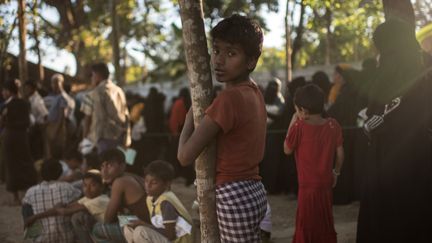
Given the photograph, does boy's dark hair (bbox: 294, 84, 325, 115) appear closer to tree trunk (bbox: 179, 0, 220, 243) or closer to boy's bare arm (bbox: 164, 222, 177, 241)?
Result: boy's bare arm (bbox: 164, 222, 177, 241)

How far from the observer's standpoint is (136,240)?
17.5 feet

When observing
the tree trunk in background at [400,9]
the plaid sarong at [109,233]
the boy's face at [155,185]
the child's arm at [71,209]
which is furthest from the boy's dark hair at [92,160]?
the tree trunk in background at [400,9]

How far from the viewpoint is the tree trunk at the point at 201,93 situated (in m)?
3.24

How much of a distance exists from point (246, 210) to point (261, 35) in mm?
841

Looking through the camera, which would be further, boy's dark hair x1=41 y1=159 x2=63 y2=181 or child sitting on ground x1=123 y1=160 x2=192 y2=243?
boy's dark hair x1=41 y1=159 x2=63 y2=181

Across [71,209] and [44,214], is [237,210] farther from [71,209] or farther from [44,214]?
[44,214]

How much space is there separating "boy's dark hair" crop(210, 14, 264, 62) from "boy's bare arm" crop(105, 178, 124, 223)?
9.33ft

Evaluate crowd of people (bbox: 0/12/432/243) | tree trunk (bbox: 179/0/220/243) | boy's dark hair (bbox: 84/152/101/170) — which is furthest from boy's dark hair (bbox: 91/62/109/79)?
tree trunk (bbox: 179/0/220/243)

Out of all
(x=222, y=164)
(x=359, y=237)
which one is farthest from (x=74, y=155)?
(x=222, y=164)

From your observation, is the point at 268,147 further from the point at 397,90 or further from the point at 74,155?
the point at 397,90

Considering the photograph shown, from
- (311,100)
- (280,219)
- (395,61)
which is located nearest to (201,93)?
(395,61)

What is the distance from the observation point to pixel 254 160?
128 inches

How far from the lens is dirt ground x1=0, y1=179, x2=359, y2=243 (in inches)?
280

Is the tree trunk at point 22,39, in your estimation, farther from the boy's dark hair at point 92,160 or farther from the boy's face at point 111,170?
the boy's face at point 111,170
